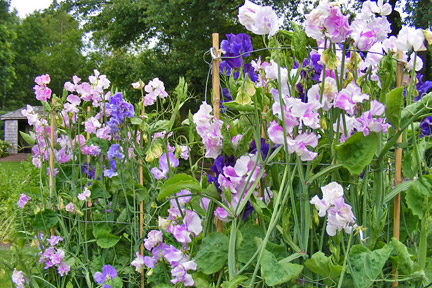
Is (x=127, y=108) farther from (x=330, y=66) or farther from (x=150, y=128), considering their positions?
(x=330, y=66)

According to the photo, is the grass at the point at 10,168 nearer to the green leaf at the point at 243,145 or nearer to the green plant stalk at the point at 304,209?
the green leaf at the point at 243,145

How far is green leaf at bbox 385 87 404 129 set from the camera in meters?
0.93

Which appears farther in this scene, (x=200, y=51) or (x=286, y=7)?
(x=286, y=7)

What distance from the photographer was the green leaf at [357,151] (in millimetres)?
937

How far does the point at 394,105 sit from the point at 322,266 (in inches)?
15.9

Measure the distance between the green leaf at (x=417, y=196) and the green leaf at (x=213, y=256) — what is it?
0.48 metres

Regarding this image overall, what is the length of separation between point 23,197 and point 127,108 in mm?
834

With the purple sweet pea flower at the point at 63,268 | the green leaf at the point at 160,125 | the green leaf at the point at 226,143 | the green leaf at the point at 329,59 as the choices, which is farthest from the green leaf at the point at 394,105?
the purple sweet pea flower at the point at 63,268

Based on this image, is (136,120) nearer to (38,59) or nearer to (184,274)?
(184,274)

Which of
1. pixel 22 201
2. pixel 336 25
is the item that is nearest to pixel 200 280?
pixel 336 25

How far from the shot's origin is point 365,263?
95 centimetres

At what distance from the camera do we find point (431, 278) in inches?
43.0

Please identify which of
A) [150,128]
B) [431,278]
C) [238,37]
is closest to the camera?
[431,278]

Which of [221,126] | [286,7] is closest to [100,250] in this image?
[221,126]
